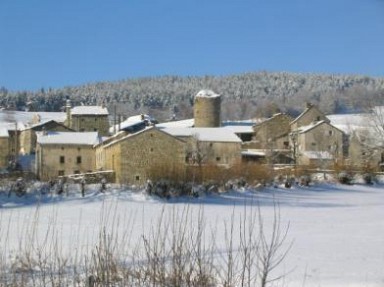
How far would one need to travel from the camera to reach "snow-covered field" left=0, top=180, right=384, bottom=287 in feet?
29.9

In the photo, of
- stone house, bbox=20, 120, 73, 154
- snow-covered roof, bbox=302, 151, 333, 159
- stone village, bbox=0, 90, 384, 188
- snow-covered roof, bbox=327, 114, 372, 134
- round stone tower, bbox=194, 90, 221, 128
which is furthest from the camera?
round stone tower, bbox=194, 90, 221, 128

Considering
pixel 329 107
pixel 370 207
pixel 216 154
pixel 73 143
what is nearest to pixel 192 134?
pixel 216 154

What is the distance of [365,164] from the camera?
39.4m

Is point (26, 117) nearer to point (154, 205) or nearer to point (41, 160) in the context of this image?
point (41, 160)

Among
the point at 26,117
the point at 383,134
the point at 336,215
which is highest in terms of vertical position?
the point at 26,117

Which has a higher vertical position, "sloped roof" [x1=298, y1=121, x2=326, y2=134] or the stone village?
"sloped roof" [x1=298, y1=121, x2=326, y2=134]

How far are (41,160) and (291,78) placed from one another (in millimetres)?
131720

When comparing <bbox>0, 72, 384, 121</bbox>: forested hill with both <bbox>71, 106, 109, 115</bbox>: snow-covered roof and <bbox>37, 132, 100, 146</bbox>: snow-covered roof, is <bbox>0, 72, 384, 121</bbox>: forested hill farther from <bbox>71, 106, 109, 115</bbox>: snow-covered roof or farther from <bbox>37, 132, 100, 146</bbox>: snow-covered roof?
<bbox>37, 132, 100, 146</bbox>: snow-covered roof

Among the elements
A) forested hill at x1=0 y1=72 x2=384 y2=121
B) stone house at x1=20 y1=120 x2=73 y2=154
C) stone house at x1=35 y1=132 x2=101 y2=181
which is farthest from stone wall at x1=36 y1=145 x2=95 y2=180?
forested hill at x1=0 y1=72 x2=384 y2=121

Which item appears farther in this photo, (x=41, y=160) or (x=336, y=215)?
(x=41, y=160)

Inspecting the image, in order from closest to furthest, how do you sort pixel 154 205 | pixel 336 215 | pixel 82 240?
pixel 82 240 → pixel 336 215 → pixel 154 205

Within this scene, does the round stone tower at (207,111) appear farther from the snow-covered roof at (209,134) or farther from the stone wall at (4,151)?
the stone wall at (4,151)

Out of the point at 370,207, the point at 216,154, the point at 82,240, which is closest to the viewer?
the point at 82,240

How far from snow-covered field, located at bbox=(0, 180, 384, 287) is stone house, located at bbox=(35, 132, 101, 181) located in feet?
72.9
